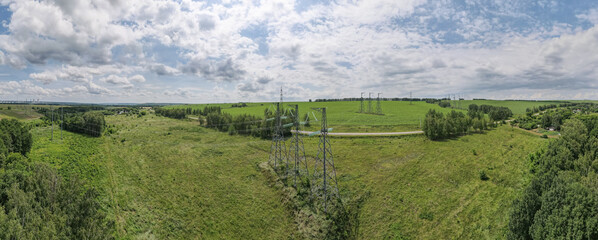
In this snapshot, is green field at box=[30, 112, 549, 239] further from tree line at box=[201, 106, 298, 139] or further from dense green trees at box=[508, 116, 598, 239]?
tree line at box=[201, 106, 298, 139]

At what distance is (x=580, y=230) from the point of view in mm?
19734

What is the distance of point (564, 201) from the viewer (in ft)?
71.9

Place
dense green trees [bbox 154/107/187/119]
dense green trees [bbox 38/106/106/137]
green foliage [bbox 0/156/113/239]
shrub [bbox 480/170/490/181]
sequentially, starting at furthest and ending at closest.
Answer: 1. dense green trees [bbox 154/107/187/119]
2. dense green trees [bbox 38/106/106/137]
3. shrub [bbox 480/170/490/181]
4. green foliage [bbox 0/156/113/239]

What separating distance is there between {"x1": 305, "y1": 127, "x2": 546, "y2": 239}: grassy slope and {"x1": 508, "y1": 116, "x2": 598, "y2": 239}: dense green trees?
5578 millimetres

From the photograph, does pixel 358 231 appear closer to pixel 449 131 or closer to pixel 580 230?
pixel 580 230

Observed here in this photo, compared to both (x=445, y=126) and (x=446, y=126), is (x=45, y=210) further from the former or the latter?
(x=446, y=126)

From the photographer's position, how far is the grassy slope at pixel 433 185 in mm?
30641

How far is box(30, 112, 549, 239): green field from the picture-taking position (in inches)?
1217

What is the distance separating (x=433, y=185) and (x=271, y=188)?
29178 mm

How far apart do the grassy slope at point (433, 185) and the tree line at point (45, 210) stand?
105ft

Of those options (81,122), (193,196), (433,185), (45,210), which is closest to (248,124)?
(193,196)

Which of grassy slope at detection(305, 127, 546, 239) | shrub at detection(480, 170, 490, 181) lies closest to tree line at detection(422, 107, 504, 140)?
grassy slope at detection(305, 127, 546, 239)

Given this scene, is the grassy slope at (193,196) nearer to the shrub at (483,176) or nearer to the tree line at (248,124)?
the tree line at (248,124)

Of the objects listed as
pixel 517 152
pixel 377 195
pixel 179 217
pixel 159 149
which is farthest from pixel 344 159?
pixel 159 149
